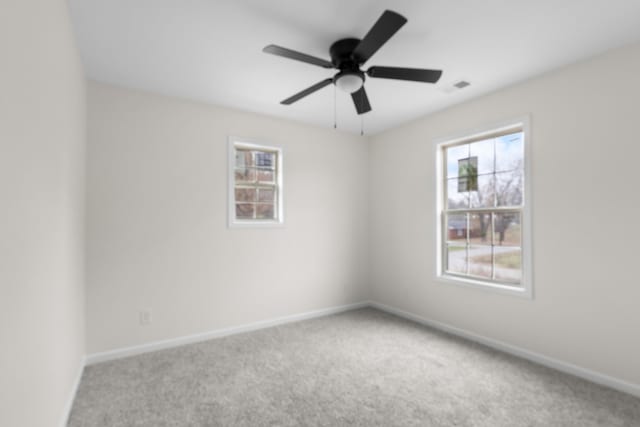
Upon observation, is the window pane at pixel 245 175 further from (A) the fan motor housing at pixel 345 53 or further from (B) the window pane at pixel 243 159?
(A) the fan motor housing at pixel 345 53

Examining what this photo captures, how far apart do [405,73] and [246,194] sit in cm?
234

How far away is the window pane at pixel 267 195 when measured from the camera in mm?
3893

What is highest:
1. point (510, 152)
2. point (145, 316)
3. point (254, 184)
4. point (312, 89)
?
point (312, 89)

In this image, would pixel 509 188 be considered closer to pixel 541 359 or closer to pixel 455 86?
pixel 455 86

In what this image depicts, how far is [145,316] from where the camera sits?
3045 millimetres

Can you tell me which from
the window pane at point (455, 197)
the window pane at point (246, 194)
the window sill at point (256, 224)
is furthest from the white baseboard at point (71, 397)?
the window pane at point (455, 197)

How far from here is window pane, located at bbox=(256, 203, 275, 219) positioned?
3.87 metres

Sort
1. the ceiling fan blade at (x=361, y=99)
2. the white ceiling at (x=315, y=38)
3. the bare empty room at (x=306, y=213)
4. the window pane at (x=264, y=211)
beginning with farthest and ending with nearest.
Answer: the window pane at (x=264, y=211)
the ceiling fan blade at (x=361, y=99)
the white ceiling at (x=315, y=38)
the bare empty room at (x=306, y=213)

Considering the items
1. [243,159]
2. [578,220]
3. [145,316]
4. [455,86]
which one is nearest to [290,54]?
[455,86]

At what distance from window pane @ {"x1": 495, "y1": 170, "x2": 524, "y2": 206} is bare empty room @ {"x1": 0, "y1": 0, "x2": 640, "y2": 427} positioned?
2 centimetres

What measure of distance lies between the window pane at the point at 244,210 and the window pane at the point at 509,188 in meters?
2.80

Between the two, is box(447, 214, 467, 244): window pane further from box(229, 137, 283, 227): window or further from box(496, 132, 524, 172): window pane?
box(229, 137, 283, 227): window

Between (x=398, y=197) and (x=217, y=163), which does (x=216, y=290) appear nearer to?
(x=217, y=163)

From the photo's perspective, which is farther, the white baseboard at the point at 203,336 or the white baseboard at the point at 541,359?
the white baseboard at the point at 203,336
